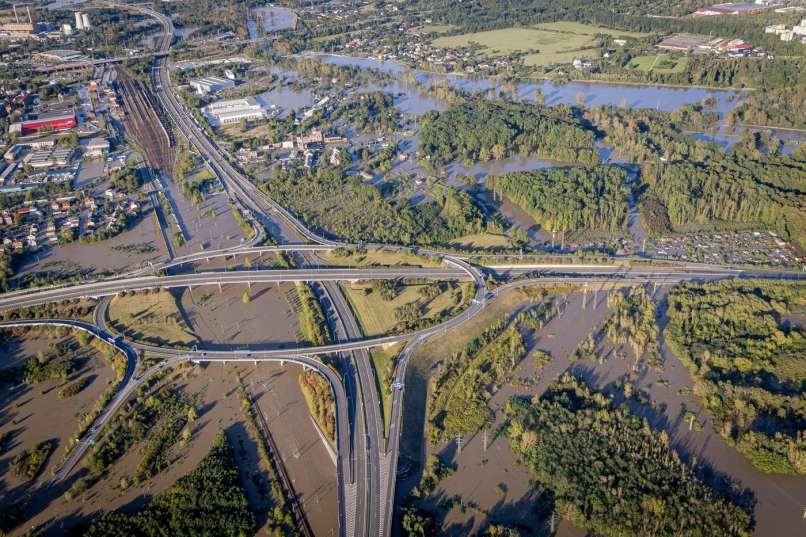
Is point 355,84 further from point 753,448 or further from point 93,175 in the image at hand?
point 753,448

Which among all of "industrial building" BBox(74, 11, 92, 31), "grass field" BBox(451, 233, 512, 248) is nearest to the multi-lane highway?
"grass field" BBox(451, 233, 512, 248)

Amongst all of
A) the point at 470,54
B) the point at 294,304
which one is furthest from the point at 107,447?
the point at 470,54

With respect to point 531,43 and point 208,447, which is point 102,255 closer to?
point 208,447

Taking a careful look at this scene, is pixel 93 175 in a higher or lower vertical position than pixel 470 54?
lower

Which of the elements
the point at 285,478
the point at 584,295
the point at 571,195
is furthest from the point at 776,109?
the point at 285,478

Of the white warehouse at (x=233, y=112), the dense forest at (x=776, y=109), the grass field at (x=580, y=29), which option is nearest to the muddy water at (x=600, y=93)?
the dense forest at (x=776, y=109)

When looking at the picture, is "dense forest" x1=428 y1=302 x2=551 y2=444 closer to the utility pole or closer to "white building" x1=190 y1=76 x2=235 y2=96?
the utility pole

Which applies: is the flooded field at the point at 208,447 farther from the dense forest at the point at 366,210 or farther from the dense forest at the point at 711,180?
the dense forest at the point at 711,180
